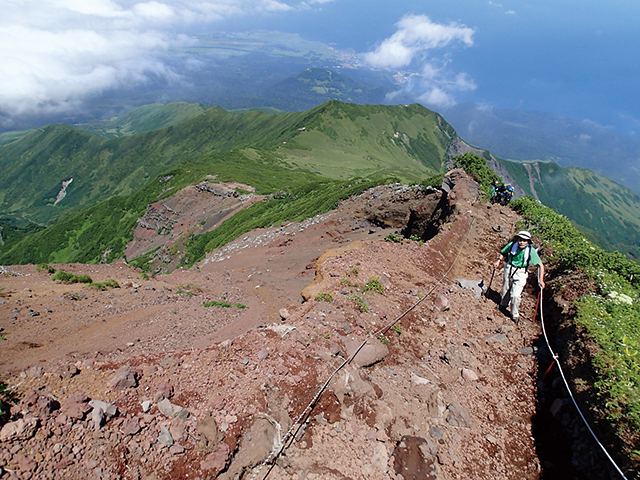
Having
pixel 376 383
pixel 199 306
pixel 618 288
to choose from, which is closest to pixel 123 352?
pixel 199 306

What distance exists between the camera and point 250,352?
815 centimetres

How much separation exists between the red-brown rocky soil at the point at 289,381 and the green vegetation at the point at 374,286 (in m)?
0.05

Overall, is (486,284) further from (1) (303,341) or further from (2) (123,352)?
(2) (123,352)

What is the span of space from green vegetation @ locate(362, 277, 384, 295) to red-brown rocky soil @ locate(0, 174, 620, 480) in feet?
0.18

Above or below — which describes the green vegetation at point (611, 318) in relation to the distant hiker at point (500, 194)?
below

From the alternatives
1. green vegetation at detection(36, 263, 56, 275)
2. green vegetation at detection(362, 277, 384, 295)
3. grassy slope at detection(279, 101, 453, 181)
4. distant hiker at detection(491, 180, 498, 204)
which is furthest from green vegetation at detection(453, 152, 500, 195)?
grassy slope at detection(279, 101, 453, 181)

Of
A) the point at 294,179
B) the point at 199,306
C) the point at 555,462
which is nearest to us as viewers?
the point at 555,462

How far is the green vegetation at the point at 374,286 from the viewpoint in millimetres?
11688

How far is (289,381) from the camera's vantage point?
7496mm

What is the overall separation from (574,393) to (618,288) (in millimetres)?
4893

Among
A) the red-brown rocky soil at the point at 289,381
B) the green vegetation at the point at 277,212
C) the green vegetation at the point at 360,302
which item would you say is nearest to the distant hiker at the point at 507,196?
the red-brown rocky soil at the point at 289,381

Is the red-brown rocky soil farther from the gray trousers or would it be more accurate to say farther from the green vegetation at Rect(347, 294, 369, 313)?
the gray trousers

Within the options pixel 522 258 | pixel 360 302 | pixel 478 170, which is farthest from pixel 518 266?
pixel 478 170

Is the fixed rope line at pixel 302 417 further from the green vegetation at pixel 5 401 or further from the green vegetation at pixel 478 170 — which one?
the green vegetation at pixel 478 170
